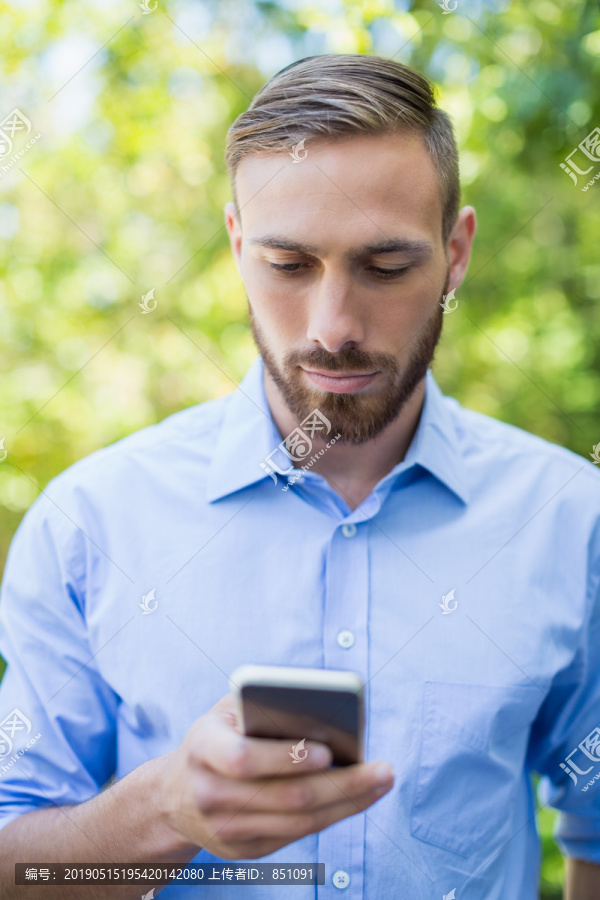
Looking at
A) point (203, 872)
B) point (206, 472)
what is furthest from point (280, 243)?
point (203, 872)

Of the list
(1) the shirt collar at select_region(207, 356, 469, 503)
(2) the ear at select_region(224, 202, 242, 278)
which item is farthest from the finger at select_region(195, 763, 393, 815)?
(2) the ear at select_region(224, 202, 242, 278)

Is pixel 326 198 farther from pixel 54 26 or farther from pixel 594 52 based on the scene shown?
pixel 54 26

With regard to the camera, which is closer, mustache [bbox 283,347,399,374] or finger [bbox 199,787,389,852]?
finger [bbox 199,787,389,852]

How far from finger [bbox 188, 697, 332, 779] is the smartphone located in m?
0.01

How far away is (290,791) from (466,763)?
591mm

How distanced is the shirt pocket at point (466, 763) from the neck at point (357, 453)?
458 mm

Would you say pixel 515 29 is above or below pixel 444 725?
above

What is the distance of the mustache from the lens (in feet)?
4.49

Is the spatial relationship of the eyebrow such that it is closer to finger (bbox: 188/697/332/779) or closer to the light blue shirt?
the light blue shirt

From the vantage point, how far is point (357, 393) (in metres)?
1.42

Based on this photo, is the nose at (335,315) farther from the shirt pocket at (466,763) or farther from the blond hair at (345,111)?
the shirt pocket at (466,763)

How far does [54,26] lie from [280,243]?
2905 millimetres

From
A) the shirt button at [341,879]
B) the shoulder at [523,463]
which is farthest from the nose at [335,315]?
the shirt button at [341,879]

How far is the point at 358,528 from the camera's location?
146cm
